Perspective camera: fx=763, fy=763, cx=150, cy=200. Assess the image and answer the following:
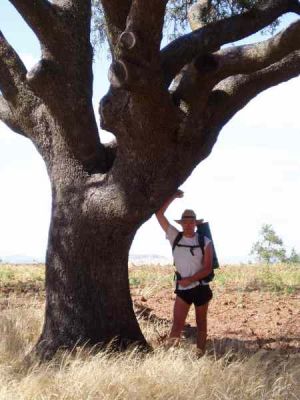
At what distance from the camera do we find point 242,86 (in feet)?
25.4

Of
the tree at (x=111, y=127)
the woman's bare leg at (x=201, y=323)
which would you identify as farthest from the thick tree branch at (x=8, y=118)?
the woman's bare leg at (x=201, y=323)

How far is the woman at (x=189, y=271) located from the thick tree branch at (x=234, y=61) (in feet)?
4.32

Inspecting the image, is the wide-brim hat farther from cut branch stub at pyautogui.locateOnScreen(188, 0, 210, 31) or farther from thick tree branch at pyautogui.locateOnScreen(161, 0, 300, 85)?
cut branch stub at pyautogui.locateOnScreen(188, 0, 210, 31)

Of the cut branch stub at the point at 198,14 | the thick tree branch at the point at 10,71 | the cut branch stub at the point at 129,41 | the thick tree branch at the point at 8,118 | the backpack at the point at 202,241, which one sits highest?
the cut branch stub at the point at 198,14

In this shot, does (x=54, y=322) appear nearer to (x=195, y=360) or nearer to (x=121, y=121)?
(x=195, y=360)

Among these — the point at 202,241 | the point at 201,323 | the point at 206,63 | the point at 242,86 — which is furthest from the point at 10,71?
the point at 201,323

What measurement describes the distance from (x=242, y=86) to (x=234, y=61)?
747mm

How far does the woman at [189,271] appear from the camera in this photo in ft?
25.0

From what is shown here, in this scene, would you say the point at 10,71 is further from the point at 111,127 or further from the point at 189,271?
the point at 189,271

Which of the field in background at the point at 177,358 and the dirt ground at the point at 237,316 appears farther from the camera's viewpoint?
the dirt ground at the point at 237,316

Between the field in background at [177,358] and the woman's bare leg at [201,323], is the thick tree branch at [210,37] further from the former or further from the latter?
the field in background at [177,358]

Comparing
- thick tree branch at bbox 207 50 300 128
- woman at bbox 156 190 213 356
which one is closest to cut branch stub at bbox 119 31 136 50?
thick tree branch at bbox 207 50 300 128

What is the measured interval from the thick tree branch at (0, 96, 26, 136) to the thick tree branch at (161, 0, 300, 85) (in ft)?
6.43

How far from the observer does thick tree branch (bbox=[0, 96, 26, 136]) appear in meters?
8.64
